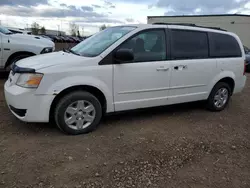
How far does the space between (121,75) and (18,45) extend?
4.37 metres

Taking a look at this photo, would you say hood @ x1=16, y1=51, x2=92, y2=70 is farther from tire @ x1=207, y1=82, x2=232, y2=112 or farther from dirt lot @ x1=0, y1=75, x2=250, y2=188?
tire @ x1=207, y1=82, x2=232, y2=112

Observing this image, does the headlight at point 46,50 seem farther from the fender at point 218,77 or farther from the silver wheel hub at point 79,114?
the fender at point 218,77

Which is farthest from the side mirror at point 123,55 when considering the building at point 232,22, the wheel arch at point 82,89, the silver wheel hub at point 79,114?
the building at point 232,22

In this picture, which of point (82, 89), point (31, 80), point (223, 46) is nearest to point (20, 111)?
point (31, 80)

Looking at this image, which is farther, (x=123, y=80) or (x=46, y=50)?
(x=46, y=50)

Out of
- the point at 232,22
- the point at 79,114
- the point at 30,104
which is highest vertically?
the point at 232,22

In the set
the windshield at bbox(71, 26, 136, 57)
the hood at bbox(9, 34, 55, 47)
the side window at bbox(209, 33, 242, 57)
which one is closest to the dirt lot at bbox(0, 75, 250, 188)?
the windshield at bbox(71, 26, 136, 57)

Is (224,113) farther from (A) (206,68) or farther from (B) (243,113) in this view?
(A) (206,68)

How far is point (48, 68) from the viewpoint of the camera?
135 inches

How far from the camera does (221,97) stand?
528cm

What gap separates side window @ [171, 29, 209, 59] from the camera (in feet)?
14.4

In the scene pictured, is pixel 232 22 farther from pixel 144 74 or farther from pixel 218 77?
pixel 144 74

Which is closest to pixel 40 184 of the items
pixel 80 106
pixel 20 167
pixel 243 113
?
pixel 20 167

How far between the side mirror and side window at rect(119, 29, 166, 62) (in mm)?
208
